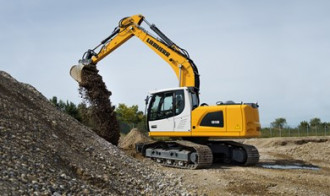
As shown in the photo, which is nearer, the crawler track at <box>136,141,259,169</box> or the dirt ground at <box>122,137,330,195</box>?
the dirt ground at <box>122,137,330,195</box>

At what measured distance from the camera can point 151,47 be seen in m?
14.1

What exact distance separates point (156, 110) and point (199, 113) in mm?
1784

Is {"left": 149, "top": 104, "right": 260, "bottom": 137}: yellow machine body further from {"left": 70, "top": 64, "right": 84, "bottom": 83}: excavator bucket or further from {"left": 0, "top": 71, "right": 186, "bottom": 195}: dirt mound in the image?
{"left": 70, "top": 64, "right": 84, "bottom": 83}: excavator bucket

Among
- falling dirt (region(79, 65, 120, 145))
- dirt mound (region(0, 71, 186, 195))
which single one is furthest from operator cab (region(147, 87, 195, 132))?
dirt mound (region(0, 71, 186, 195))

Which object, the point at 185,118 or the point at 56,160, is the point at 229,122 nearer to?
the point at 185,118

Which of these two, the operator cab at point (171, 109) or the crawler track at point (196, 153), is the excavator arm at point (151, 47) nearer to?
the operator cab at point (171, 109)

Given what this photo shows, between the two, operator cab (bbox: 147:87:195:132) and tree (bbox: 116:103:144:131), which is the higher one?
tree (bbox: 116:103:144:131)

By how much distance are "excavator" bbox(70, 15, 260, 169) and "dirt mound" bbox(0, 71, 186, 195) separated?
2.28m

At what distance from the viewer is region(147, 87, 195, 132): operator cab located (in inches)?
490

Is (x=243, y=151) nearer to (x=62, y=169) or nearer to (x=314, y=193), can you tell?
(x=314, y=193)

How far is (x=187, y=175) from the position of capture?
10.5m

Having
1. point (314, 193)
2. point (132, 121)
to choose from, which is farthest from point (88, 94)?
point (132, 121)

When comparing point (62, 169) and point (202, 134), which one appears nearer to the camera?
point (62, 169)

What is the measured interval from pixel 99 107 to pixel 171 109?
101 inches
